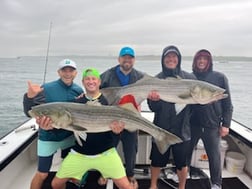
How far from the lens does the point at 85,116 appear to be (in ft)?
6.80

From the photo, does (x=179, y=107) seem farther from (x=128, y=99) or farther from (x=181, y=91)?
(x=128, y=99)

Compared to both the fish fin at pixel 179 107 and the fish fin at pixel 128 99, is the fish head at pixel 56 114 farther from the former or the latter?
the fish fin at pixel 179 107

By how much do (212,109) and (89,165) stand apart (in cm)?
143

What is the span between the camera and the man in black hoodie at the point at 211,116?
2.79 meters

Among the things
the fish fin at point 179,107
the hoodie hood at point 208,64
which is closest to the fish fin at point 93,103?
the fish fin at point 179,107

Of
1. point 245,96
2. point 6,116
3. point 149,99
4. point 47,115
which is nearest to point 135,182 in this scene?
Result: point 149,99

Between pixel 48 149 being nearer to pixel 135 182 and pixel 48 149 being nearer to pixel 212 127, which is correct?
pixel 135 182

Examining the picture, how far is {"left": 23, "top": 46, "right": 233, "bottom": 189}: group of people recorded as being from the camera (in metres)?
2.33

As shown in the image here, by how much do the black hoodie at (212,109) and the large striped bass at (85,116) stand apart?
0.85 metres

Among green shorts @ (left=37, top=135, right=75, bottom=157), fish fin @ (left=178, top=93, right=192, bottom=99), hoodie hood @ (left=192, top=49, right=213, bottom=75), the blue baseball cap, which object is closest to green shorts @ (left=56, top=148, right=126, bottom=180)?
green shorts @ (left=37, top=135, right=75, bottom=157)

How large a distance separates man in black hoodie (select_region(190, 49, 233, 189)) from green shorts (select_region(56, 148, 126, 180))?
105 cm

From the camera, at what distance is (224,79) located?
2797mm

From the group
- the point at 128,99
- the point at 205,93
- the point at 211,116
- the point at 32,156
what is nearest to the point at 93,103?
the point at 128,99

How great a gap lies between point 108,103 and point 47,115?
62 centimetres
